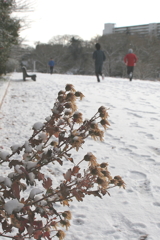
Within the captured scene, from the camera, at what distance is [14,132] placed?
441 cm

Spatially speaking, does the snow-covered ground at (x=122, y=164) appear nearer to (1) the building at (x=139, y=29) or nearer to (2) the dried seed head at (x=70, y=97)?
(2) the dried seed head at (x=70, y=97)

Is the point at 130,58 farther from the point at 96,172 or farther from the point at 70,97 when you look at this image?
the point at 96,172

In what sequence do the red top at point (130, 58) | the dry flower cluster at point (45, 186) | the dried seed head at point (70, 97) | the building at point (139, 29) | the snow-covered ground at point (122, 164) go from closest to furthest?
the dry flower cluster at point (45, 186) → the dried seed head at point (70, 97) → the snow-covered ground at point (122, 164) → the red top at point (130, 58) → the building at point (139, 29)

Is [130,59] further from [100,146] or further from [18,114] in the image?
[100,146]

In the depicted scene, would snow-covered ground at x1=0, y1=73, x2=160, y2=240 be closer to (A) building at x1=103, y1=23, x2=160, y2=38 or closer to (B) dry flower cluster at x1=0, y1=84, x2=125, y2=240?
(B) dry flower cluster at x1=0, y1=84, x2=125, y2=240

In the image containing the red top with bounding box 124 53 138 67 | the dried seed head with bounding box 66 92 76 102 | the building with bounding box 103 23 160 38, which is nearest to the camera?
the dried seed head with bounding box 66 92 76 102

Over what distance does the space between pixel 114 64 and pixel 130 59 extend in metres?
36.5

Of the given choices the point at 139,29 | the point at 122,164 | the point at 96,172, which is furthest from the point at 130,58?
the point at 139,29

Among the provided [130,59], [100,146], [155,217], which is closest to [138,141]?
[100,146]

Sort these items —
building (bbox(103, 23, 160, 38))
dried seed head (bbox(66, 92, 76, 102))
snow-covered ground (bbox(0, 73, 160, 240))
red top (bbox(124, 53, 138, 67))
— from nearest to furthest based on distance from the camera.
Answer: dried seed head (bbox(66, 92, 76, 102))
snow-covered ground (bbox(0, 73, 160, 240))
red top (bbox(124, 53, 138, 67))
building (bbox(103, 23, 160, 38))

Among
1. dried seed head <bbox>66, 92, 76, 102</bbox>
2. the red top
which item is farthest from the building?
dried seed head <bbox>66, 92, 76, 102</bbox>

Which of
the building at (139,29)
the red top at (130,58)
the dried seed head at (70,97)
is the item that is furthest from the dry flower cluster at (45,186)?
the building at (139,29)

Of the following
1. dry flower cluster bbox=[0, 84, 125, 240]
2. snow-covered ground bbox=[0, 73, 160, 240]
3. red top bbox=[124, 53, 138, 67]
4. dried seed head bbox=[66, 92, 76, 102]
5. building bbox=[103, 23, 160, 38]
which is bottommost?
snow-covered ground bbox=[0, 73, 160, 240]

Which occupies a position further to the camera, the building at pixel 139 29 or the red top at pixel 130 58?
the building at pixel 139 29
